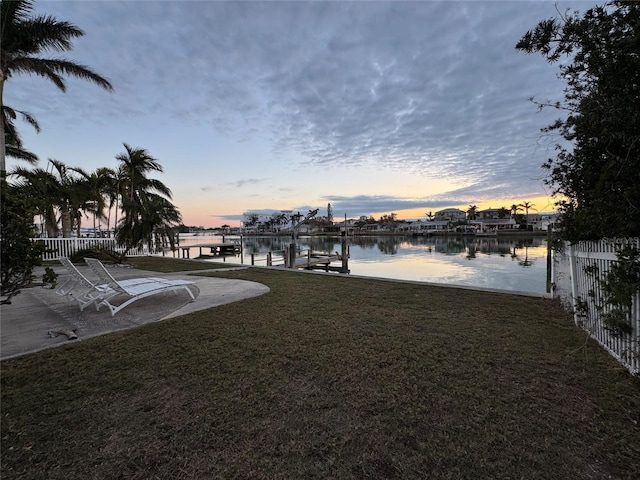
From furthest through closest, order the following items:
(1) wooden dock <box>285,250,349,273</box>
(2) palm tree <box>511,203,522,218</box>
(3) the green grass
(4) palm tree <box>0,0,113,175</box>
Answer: (2) palm tree <box>511,203,522,218</box> → (1) wooden dock <box>285,250,349,273</box> → (4) palm tree <box>0,0,113,175</box> → (3) the green grass

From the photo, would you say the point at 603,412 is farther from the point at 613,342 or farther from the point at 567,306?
the point at 567,306

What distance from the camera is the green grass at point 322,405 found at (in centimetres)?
170

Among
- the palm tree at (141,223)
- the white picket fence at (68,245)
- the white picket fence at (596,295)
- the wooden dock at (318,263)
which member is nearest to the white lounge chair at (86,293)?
the white picket fence at (596,295)

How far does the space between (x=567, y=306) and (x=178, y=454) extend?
5.80 meters

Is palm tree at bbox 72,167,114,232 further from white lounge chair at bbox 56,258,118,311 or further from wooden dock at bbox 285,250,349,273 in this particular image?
white lounge chair at bbox 56,258,118,311

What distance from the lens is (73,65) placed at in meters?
11.3

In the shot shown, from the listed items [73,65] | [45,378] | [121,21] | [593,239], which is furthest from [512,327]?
[73,65]

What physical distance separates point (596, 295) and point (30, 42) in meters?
17.2

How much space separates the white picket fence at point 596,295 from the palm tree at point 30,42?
14.8 metres

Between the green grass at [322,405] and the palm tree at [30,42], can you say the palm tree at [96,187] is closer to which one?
the palm tree at [30,42]

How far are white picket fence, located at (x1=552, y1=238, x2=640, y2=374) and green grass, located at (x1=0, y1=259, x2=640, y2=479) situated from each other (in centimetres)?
18

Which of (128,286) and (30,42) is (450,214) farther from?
(128,286)

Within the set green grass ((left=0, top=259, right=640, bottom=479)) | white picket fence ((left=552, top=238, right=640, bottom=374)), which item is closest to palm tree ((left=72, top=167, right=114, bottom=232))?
green grass ((left=0, top=259, right=640, bottom=479))

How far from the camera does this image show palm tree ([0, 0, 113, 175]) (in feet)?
32.1
